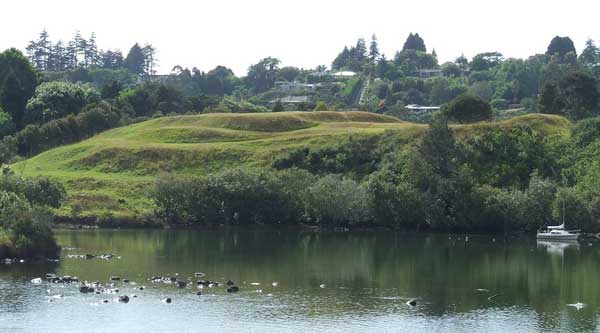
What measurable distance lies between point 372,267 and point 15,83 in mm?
105741

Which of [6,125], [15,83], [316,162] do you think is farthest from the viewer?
[15,83]

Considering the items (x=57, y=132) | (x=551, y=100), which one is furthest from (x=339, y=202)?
(x=551, y=100)

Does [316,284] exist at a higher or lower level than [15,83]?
lower

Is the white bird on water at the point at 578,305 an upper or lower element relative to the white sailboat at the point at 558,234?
lower

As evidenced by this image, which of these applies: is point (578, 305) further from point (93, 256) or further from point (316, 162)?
point (316, 162)

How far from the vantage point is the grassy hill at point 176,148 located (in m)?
130

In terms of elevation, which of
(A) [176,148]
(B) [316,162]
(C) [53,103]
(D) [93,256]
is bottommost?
(D) [93,256]

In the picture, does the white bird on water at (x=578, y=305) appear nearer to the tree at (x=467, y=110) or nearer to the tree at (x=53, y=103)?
the tree at (x=467, y=110)

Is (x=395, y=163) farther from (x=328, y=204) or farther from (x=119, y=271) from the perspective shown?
(x=119, y=271)

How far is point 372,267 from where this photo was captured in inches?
3661

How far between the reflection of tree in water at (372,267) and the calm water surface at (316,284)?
4.5 inches

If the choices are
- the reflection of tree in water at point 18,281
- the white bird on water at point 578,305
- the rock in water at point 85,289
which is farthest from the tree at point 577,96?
the rock in water at point 85,289

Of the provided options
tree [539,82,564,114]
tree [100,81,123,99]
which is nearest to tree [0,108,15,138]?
tree [100,81,123,99]

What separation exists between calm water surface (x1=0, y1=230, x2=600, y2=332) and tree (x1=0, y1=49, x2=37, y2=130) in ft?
233
